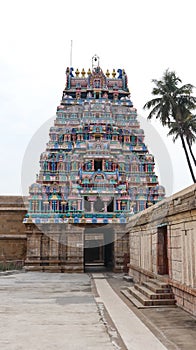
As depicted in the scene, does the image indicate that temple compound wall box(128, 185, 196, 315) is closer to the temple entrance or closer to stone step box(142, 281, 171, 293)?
stone step box(142, 281, 171, 293)

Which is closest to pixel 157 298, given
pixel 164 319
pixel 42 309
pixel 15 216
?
pixel 164 319

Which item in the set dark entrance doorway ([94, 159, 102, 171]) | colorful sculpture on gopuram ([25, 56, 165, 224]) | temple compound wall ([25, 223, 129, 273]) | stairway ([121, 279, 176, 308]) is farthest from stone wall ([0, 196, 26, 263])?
stairway ([121, 279, 176, 308])

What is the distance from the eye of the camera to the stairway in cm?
1021

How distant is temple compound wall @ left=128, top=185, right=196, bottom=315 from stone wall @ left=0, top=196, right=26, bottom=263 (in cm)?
1657

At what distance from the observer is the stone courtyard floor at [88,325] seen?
245 inches

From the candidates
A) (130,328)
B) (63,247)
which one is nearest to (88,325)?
(130,328)

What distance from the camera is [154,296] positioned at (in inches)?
413

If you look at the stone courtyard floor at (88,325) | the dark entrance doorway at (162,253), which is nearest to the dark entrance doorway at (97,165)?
the dark entrance doorway at (162,253)

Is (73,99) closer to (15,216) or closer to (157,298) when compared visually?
(15,216)

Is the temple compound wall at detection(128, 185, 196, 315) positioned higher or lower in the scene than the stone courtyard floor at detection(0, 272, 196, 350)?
higher

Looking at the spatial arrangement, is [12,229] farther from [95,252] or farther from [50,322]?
[50,322]

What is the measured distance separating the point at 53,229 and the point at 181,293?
1513 centimetres

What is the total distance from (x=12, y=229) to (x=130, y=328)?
23849 mm

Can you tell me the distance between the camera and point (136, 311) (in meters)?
9.52
